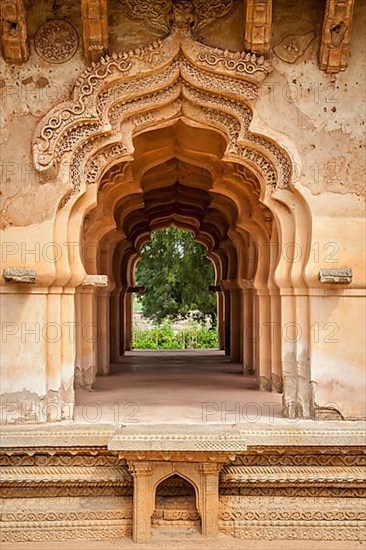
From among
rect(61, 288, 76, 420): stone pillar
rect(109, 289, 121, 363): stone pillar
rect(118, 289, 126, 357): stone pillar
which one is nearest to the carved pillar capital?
rect(61, 288, 76, 420): stone pillar

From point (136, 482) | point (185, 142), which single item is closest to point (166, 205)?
point (185, 142)

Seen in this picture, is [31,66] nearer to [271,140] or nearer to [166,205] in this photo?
[271,140]

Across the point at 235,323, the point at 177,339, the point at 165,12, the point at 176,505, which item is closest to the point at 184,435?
the point at 176,505

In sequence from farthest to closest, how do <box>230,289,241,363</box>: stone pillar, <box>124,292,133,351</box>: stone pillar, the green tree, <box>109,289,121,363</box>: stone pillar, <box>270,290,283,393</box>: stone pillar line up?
the green tree → <box>124,292,133,351</box>: stone pillar → <box>230,289,241,363</box>: stone pillar → <box>109,289,121,363</box>: stone pillar → <box>270,290,283,393</box>: stone pillar

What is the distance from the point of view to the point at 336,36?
576 cm

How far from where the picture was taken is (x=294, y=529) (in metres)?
5.24

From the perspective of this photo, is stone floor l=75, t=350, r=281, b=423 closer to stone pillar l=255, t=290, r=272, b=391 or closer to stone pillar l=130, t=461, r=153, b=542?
stone pillar l=255, t=290, r=272, b=391

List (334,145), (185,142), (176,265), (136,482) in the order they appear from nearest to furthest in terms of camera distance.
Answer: (136,482) → (334,145) → (185,142) → (176,265)

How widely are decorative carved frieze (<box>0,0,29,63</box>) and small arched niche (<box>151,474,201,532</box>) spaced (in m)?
4.00

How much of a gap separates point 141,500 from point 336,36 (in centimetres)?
438

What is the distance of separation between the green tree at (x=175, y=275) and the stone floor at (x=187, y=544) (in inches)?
520

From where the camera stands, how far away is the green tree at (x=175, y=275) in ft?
61.9

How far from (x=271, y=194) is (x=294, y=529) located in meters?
2.98

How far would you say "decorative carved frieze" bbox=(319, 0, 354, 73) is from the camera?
5.61 metres
